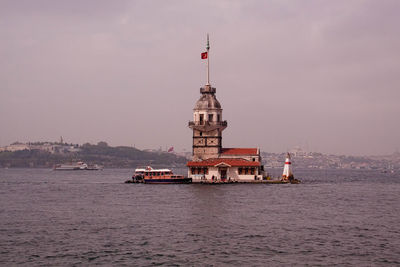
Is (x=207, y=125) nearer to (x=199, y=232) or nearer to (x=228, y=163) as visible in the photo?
(x=228, y=163)

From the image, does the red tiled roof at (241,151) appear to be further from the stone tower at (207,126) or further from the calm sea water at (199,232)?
the calm sea water at (199,232)

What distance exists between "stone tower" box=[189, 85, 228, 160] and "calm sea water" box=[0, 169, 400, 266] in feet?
125

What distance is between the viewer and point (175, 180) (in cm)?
10644

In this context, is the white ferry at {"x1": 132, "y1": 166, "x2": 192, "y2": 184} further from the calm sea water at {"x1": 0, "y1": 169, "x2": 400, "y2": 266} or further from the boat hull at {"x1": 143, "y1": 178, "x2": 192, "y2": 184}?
the calm sea water at {"x1": 0, "y1": 169, "x2": 400, "y2": 266}

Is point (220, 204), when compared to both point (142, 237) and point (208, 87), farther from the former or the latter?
point (208, 87)

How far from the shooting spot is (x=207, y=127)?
110 metres

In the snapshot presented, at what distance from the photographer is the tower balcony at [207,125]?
110500 millimetres

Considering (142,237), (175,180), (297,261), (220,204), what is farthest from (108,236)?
(175,180)

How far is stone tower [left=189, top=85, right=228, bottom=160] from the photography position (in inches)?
4331

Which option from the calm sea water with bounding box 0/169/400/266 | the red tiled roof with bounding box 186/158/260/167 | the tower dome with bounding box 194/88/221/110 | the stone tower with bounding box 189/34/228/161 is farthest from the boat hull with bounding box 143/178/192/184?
the calm sea water with bounding box 0/169/400/266

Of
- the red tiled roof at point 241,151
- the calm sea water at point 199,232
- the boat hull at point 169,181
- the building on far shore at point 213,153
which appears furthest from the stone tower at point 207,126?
the calm sea water at point 199,232

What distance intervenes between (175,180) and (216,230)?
60884mm

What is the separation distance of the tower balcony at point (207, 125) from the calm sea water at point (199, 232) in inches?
1549

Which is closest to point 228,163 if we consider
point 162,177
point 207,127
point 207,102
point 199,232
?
point 207,127
